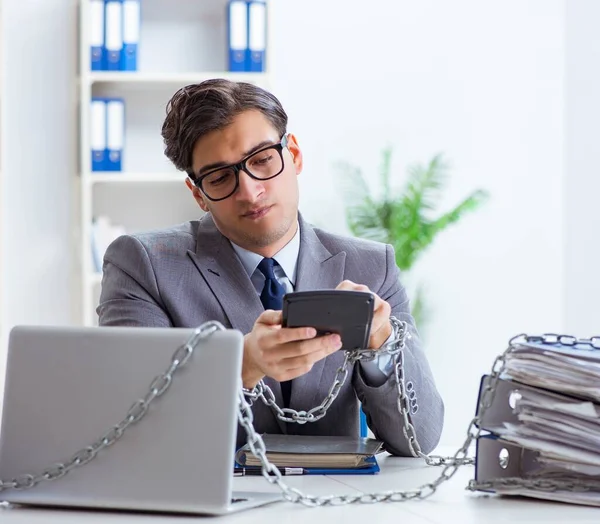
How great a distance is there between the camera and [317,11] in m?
4.59

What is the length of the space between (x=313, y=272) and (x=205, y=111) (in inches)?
16.4

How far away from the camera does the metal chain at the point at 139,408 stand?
1.07 metres

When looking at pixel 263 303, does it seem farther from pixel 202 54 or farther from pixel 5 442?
pixel 202 54

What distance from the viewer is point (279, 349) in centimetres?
141

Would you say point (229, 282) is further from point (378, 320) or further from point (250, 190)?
point (378, 320)

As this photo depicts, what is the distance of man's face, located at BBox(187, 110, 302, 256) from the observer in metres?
1.89

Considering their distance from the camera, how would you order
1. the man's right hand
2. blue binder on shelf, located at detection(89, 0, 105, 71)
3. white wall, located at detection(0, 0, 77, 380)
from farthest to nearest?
white wall, located at detection(0, 0, 77, 380) < blue binder on shelf, located at detection(89, 0, 105, 71) < the man's right hand

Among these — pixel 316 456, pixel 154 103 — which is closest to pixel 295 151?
pixel 316 456

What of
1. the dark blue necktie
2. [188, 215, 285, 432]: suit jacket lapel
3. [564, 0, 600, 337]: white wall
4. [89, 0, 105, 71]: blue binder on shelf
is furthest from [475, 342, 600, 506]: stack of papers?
[564, 0, 600, 337]: white wall

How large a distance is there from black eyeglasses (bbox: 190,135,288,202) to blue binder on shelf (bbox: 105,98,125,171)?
2.30 metres

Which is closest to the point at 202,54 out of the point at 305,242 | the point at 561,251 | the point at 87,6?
the point at 87,6

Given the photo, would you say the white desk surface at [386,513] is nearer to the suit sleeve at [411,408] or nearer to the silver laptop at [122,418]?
the silver laptop at [122,418]

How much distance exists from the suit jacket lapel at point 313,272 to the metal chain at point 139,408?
83 cm

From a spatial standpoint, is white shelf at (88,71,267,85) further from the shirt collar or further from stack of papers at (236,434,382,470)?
stack of papers at (236,434,382,470)
